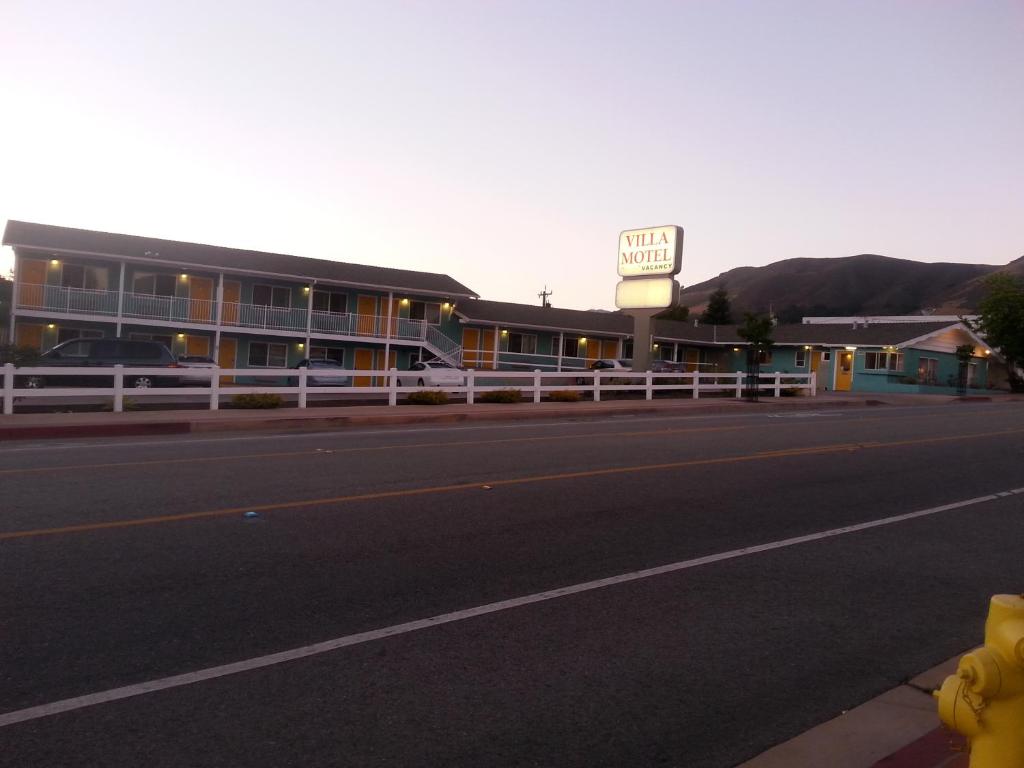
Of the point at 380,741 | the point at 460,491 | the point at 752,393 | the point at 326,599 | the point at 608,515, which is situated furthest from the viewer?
the point at 752,393

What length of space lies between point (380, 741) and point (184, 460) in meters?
9.27

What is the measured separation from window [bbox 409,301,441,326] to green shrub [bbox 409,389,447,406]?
2108 cm

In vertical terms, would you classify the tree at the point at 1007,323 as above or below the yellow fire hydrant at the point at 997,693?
above

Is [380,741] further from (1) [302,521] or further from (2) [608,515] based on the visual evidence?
(2) [608,515]

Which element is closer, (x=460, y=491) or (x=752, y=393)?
(x=460, y=491)

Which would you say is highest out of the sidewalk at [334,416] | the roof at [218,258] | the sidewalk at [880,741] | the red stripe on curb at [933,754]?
the roof at [218,258]

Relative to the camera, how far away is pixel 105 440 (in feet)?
52.2

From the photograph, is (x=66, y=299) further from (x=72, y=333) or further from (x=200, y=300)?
(x=200, y=300)

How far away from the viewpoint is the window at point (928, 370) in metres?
50.4

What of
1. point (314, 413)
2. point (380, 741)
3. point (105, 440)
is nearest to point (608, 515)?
point (380, 741)

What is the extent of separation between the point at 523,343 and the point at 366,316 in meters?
10.3

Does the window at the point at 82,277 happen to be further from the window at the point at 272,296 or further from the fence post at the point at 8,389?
the fence post at the point at 8,389

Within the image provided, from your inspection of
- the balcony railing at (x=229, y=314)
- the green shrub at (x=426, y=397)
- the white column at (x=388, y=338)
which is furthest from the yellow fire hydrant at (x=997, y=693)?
the white column at (x=388, y=338)

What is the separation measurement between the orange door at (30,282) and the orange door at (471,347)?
64.2 feet
